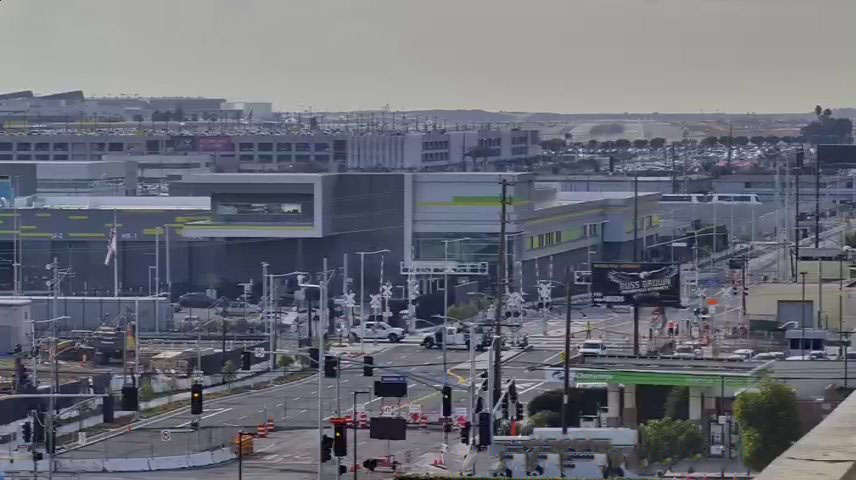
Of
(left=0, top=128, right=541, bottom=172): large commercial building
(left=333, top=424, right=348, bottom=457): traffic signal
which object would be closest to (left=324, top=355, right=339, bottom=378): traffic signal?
(left=333, top=424, right=348, bottom=457): traffic signal

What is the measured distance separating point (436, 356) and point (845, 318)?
6.27 m

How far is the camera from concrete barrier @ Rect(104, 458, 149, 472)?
18.5 meters

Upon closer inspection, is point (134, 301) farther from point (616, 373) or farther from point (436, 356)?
point (616, 373)

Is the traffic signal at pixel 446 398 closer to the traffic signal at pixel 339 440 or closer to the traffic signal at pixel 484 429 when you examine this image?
the traffic signal at pixel 484 429

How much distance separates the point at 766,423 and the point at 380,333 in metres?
15.3

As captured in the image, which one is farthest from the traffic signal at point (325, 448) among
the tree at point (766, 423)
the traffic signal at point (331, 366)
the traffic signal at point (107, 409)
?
the traffic signal at point (107, 409)

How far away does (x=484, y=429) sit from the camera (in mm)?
18562

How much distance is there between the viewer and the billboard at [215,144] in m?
78.0

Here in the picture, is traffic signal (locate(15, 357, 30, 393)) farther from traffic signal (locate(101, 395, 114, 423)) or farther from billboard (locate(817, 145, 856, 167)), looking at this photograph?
billboard (locate(817, 145, 856, 167))

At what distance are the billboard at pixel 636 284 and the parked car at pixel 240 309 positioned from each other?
9.46m

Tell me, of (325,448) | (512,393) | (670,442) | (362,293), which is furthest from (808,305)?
(325,448)

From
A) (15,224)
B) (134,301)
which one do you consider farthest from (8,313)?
(15,224)

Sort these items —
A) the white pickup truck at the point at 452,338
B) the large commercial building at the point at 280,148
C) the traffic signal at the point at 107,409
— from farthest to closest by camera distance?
the large commercial building at the point at 280,148
the white pickup truck at the point at 452,338
the traffic signal at the point at 107,409

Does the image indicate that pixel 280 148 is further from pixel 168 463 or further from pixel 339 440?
pixel 339 440
